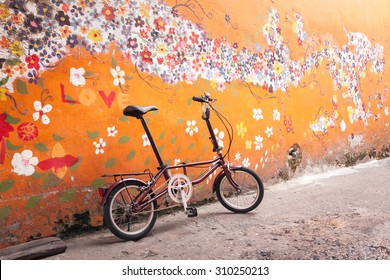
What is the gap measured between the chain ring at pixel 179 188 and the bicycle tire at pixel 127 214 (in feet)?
0.68

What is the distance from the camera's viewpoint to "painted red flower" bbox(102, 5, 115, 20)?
118 inches

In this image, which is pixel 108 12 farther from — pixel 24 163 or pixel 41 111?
pixel 24 163

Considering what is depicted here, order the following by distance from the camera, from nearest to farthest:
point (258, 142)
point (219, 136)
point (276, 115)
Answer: point (219, 136) → point (258, 142) → point (276, 115)

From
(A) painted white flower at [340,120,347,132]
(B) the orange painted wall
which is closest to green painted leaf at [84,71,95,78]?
(B) the orange painted wall

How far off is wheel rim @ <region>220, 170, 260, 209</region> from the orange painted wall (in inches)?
15.3

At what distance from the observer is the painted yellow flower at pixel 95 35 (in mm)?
2906

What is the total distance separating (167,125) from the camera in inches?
134

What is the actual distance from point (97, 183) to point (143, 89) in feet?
3.33

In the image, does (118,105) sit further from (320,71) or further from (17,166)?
(320,71)

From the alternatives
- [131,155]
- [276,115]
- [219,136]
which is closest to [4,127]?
[131,155]

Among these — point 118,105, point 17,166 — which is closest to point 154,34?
point 118,105

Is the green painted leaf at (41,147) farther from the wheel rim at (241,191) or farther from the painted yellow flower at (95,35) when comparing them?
the wheel rim at (241,191)

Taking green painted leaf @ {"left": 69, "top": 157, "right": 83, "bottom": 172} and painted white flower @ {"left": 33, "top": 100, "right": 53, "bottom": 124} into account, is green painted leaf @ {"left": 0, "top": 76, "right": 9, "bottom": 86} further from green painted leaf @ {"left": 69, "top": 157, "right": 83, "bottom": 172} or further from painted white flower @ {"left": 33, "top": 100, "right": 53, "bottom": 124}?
green painted leaf @ {"left": 69, "top": 157, "right": 83, "bottom": 172}

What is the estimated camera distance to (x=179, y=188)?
9.80 feet
